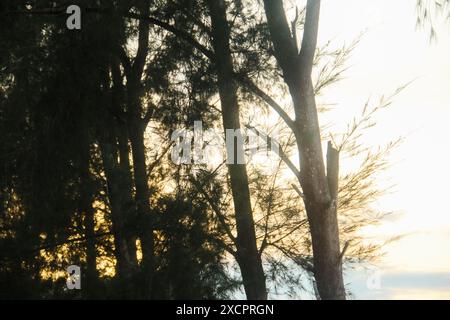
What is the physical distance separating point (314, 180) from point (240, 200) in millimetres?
1148

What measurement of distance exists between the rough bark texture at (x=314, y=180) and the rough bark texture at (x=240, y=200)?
0.90 m

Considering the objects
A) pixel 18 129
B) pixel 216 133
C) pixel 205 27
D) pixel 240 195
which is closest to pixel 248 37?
pixel 205 27

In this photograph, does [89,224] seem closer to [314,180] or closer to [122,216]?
[122,216]

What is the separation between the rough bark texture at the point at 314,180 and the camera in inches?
231

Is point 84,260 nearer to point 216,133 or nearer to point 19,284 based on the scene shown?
point 19,284

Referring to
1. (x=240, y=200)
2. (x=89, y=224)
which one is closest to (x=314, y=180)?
(x=240, y=200)

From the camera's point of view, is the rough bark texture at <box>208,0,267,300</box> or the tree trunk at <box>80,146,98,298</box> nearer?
the tree trunk at <box>80,146,98,298</box>

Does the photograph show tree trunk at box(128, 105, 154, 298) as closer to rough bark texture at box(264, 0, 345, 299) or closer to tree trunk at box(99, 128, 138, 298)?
tree trunk at box(99, 128, 138, 298)

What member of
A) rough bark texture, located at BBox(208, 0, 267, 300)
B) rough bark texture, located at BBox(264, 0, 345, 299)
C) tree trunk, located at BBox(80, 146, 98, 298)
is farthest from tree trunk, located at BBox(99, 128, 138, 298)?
rough bark texture, located at BBox(264, 0, 345, 299)

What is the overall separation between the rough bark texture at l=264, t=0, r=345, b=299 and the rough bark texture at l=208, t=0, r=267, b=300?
2.96 feet

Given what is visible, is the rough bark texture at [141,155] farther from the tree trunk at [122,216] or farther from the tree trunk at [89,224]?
the tree trunk at [89,224]

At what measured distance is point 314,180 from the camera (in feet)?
19.3

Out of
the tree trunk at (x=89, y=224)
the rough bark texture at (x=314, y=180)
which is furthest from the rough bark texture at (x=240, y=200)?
the tree trunk at (x=89, y=224)

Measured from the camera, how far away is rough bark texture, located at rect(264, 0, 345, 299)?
5.88 meters
